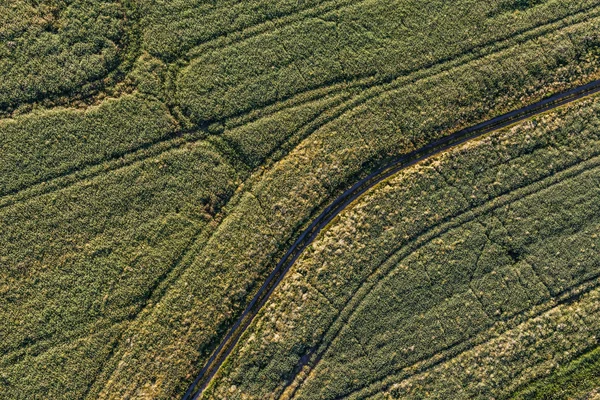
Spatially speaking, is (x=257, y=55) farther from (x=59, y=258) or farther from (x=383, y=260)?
(x=59, y=258)

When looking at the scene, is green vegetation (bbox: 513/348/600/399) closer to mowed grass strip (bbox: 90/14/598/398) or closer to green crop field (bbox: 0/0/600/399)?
green crop field (bbox: 0/0/600/399)

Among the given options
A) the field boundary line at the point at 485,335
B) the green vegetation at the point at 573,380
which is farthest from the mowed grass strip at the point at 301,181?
the green vegetation at the point at 573,380

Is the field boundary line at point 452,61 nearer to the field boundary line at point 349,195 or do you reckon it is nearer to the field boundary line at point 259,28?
the field boundary line at point 349,195

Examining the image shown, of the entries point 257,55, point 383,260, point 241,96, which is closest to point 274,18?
point 257,55

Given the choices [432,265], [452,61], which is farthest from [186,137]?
[452,61]

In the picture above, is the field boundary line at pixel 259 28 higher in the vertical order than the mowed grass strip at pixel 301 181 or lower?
higher

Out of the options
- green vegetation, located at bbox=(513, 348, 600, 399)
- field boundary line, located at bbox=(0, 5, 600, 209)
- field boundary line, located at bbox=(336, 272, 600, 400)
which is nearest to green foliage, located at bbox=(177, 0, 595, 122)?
field boundary line, located at bbox=(0, 5, 600, 209)

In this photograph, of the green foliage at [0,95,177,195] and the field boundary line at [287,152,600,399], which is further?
the field boundary line at [287,152,600,399]
